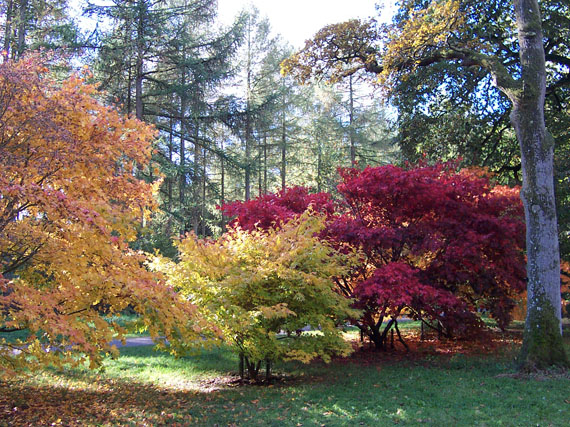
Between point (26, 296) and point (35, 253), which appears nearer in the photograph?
point (26, 296)

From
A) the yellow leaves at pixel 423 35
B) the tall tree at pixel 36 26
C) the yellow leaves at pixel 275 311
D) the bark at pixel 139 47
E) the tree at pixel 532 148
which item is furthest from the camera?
the bark at pixel 139 47

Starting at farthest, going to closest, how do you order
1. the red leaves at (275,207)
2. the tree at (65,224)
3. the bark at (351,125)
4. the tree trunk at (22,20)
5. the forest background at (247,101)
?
the bark at (351,125) < the tree trunk at (22,20) < the forest background at (247,101) < the red leaves at (275,207) < the tree at (65,224)

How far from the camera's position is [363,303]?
754cm

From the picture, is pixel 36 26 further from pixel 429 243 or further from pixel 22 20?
pixel 429 243

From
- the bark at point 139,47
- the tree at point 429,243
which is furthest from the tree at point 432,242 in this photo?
the bark at point 139,47

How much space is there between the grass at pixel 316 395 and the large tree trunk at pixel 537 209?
0.50m

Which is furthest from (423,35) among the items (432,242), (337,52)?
(432,242)

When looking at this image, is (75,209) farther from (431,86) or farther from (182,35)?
(182,35)

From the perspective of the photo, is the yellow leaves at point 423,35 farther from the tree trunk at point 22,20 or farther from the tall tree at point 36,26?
the tree trunk at point 22,20

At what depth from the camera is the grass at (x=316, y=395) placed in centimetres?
502

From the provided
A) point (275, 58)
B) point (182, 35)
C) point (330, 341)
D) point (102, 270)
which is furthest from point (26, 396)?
point (275, 58)

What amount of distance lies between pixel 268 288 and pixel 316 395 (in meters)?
1.56

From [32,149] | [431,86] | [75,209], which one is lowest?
[75,209]

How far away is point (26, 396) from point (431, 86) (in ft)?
32.0
